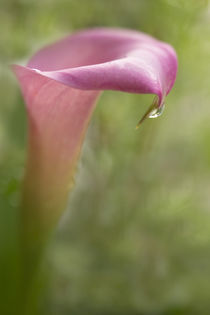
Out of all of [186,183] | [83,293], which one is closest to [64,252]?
[83,293]

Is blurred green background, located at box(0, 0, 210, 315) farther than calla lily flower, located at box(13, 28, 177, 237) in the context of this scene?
Yes

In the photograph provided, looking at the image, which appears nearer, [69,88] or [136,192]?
[69,88]

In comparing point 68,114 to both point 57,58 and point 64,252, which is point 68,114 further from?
point 64,252

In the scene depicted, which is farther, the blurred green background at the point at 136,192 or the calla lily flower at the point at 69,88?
the blurred green background at the point at 136,192

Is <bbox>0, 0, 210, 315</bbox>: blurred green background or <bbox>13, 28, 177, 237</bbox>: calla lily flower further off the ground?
<bbox>13, 28, 177, 237</bbox>: calla lily flower

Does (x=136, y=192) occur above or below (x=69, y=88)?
below
